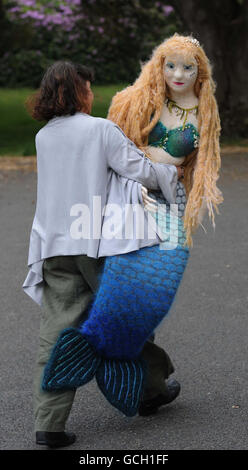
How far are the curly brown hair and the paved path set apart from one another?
1169 mm

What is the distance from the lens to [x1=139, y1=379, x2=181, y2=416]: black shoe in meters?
3.93

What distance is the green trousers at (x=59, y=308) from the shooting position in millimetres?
3525

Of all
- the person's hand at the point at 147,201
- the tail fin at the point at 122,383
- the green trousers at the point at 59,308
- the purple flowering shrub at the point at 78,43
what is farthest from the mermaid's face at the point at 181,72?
the purple flowering shrub at the point at 78,43

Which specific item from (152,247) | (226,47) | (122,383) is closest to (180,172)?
(152,247)

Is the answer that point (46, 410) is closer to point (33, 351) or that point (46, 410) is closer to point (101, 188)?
point (101, 188)

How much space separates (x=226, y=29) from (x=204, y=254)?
7.36 meters

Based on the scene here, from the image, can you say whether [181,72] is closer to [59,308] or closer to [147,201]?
[147,201]

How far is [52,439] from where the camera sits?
3.54 meters

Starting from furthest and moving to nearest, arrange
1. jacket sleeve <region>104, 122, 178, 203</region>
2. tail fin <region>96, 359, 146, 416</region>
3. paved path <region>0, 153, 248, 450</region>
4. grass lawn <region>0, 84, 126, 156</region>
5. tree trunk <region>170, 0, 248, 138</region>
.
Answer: grass lawn <region>0, 84, 126, 156</region> → tree trunk <region>170, 0, 248, 138</region> → paved path <region>0, 153, 248, 450</region> → tail fin <region>96, 359, 146, 416</region> → jacket sleeve <region>104, 122, 178, 203</region>

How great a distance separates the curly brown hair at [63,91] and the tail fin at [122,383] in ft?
3.55

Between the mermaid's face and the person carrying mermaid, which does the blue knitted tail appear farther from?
the mermaid's face

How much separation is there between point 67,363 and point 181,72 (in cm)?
139

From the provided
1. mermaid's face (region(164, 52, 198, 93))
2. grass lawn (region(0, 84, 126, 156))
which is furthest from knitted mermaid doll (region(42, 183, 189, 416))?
grass lawn (region(0, 84, 126, 156))

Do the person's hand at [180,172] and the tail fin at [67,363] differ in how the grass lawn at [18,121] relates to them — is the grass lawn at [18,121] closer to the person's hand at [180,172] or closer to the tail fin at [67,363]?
the person's hand at [180,172]
